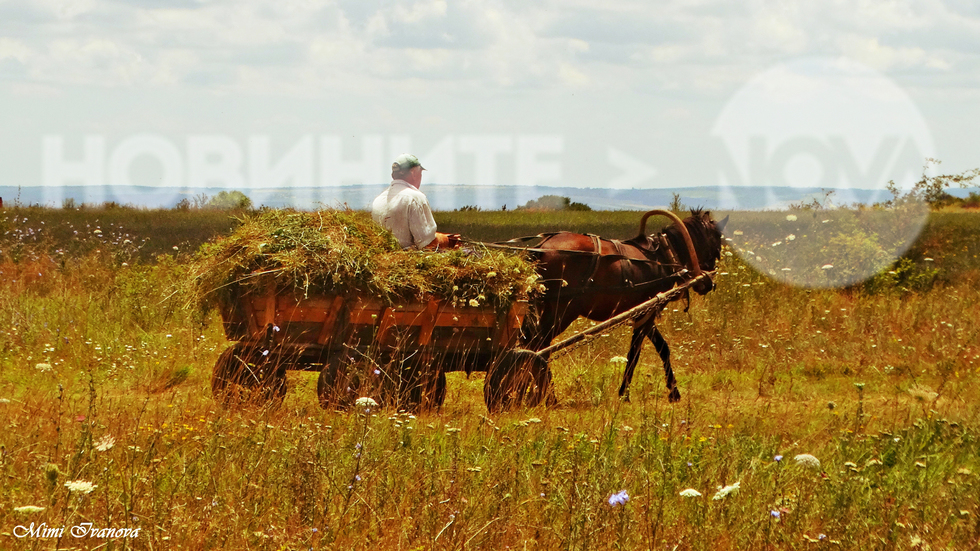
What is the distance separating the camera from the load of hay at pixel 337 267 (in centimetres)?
570

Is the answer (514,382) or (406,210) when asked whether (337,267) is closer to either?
(406,210)

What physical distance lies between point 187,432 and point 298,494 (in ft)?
4.24

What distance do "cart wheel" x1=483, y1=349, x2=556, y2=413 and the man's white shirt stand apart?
3.67 ft

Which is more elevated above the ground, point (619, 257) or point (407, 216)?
point (407, 216)

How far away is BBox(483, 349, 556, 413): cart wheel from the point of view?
6.25 meters

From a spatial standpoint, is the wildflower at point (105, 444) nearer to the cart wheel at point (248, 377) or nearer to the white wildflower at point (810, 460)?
the cart wheel at point (248, 377)

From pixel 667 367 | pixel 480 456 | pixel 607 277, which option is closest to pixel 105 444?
pixel 480 456

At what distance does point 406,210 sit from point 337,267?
103 cm

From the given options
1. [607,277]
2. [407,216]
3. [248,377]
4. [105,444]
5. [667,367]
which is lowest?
[667,367]

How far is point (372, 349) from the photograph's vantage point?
5.98m

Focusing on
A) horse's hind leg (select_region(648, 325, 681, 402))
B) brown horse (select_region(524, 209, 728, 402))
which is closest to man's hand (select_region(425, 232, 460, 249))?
brown horse (select_region(524, 209, 728, 402))

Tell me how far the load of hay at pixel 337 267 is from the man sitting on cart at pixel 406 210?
1.12ft

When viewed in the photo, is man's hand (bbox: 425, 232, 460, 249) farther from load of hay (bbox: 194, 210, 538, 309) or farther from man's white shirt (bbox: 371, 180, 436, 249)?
load of hay (bbox: 194, 210, 538, 309)

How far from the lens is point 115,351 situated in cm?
817
